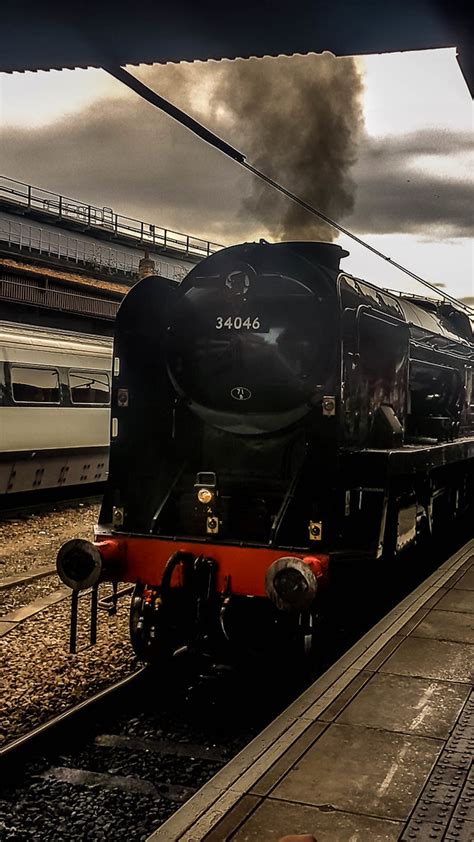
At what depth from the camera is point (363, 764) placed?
13.5 ft

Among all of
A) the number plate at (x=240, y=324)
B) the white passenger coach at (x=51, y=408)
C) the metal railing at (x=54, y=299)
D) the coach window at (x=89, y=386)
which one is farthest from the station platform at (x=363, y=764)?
the metal railing at (x=54, y=299)

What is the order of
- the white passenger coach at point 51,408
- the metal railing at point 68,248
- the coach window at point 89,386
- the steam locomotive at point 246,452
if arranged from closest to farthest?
the steam locomotive at point 246,452 → the white passenger coach at point 51,408 → the coach window at point 89,386 → the metal railing at point 68,248

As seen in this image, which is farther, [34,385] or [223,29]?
[34,385]

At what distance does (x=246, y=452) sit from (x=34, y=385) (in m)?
8.36

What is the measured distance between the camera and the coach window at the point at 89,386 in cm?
1527

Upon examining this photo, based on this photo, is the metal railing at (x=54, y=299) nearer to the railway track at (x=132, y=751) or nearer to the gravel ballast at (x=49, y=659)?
the gravel ballast at (x=49, y=659)

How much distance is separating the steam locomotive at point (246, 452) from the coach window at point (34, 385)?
740 cm

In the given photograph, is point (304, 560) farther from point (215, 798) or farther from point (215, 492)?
point (215, 798)

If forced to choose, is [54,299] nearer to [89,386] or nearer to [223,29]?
[89,386]

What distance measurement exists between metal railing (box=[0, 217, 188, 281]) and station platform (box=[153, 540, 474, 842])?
2579 centimetres

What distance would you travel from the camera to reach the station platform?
3.50 metres

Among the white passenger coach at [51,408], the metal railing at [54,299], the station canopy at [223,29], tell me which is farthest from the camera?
the metal railing at [54,299]

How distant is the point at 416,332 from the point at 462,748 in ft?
16.6

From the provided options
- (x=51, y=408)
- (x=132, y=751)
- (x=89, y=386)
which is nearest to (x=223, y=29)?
(x=132, y=751)
